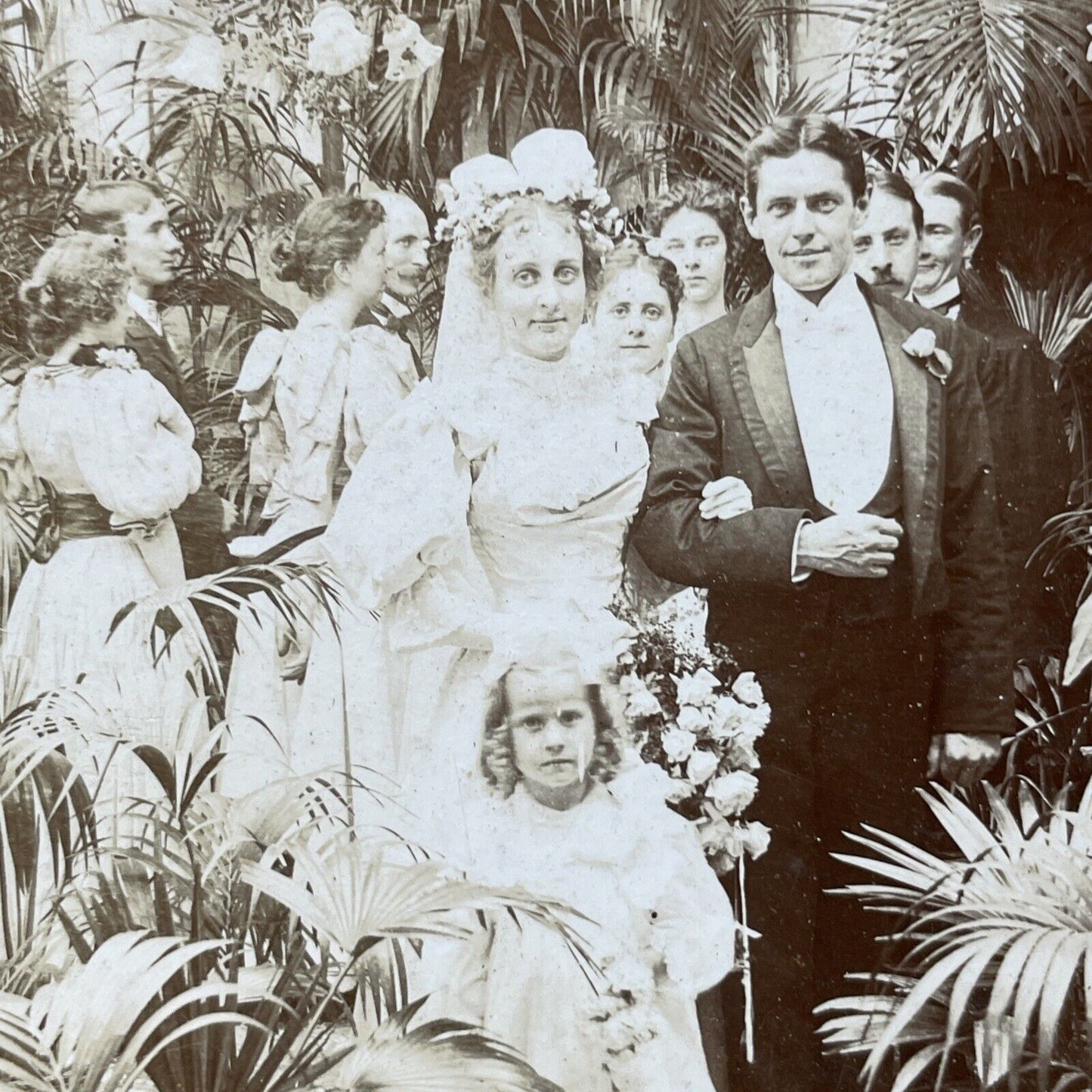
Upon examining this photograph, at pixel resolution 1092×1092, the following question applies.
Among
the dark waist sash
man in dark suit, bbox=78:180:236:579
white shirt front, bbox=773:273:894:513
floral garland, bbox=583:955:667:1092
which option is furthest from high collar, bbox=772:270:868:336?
the dark waist sash

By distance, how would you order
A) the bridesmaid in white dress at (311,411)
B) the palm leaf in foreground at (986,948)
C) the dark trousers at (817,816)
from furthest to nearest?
the bridesmaid in white dress at (311,411), the dark trousers at (817,816), the palm leaf in foreground at (986,948)

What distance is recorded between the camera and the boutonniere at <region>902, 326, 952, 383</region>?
9.48ft

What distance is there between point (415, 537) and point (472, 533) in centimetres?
13

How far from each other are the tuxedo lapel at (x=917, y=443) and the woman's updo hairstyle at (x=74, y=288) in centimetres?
169

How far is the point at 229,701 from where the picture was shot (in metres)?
2.94

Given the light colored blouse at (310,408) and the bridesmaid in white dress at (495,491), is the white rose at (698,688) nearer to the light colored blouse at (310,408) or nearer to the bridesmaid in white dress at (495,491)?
the bridesmaid in white dress at (495,491)

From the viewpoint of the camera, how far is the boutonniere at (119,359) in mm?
3010

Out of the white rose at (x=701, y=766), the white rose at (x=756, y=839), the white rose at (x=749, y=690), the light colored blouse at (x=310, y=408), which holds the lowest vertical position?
the white rose at (x=756, y=839)

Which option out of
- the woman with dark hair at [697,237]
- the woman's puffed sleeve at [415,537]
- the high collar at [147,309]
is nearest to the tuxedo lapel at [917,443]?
the woman with dark hair at [697,237]

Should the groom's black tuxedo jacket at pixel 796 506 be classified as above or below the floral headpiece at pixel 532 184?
below

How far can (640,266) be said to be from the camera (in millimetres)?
2920

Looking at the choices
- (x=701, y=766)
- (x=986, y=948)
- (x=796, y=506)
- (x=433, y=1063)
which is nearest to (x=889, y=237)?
(x=796, y=506)

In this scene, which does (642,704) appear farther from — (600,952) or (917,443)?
(917,443)

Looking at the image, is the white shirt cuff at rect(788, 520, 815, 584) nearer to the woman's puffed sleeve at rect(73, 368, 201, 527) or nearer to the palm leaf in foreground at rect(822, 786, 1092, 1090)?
the palm leaf in foreground at rect(822, 786, 1092, 1090)
